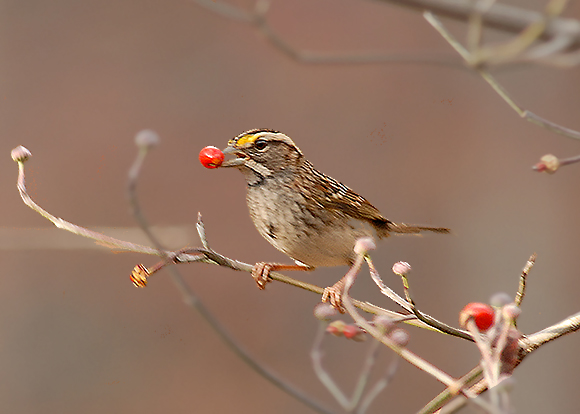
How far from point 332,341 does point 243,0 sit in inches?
105

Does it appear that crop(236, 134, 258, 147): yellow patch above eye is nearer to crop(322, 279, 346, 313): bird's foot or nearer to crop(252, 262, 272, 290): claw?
crop(252, 262, 272, 290): claw

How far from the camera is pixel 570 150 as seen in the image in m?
5.21

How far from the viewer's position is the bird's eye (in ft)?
7.50

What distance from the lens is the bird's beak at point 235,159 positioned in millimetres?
2068

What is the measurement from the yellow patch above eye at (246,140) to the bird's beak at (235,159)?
3 cm

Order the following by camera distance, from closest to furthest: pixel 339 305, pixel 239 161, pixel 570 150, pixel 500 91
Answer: pixel 500 91, pixel 239 161, pixel 339 305, pixel 570 150

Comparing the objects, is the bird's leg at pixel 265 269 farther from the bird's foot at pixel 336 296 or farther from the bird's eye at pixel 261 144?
the bird's eye at pixel 261 144

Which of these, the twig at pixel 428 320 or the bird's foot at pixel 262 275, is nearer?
the twig at pixel 428 320

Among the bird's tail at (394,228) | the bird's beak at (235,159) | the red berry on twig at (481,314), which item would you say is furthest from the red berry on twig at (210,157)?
the bird's tail at (394,228)

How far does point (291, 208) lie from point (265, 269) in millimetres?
252

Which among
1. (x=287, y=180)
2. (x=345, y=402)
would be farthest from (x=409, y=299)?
(x=287, y=180)

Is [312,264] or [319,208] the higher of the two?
[319,208]

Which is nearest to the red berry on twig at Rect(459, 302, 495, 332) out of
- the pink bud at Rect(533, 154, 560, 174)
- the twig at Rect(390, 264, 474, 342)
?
the twig at Rect(390, 264, 474, 342)

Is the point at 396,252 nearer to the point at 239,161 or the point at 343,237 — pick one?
the point at 343,237
